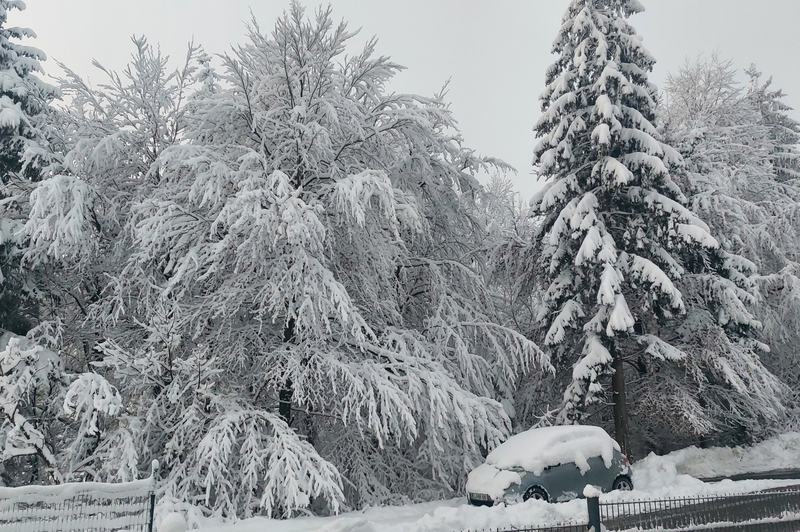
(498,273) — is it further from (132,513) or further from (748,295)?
(132,513)

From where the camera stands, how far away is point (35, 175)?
14891mm

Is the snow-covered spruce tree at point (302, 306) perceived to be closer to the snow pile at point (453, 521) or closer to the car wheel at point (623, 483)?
the snow pile at point (453, 521)

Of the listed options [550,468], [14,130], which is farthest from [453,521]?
[14,130]

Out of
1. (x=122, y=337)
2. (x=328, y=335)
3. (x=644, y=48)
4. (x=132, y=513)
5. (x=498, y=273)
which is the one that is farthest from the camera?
(x=498, y=273)

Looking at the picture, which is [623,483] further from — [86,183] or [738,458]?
[86,183]

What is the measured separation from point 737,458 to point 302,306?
599 inches

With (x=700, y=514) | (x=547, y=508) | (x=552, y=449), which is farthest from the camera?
(x=552, y=449)

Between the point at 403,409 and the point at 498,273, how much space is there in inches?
364

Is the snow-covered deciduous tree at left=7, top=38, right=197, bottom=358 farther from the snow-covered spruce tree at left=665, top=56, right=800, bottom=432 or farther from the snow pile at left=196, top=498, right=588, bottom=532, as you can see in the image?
the snow-covered spruce tree at left=665, top=56, right=800, bottom=432

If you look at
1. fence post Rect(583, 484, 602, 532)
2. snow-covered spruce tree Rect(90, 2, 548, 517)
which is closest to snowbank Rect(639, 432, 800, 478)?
snow-covered spruce tree Rect(90, 2, 548, 517)

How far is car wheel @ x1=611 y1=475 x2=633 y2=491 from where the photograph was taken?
38.5 feet

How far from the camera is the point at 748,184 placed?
24344 millimetres

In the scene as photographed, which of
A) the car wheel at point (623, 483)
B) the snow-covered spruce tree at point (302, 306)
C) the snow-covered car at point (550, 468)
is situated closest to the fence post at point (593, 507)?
the snow-covered car at point (550, 468)

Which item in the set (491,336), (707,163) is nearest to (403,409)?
(491,336)
